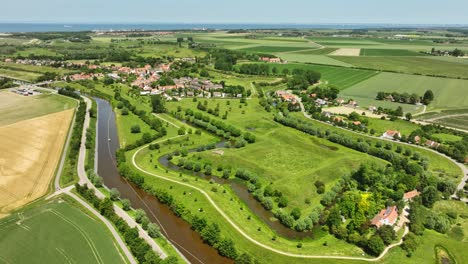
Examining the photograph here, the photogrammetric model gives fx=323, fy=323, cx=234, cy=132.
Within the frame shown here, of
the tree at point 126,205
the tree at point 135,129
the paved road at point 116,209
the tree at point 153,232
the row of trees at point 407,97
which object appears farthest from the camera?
the row of trees at point 407,97

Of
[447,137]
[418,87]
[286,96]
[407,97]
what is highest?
[418,87]

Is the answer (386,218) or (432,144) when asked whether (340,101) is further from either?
(386,218)

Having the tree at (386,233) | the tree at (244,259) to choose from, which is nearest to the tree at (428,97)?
the tree at (386,233)

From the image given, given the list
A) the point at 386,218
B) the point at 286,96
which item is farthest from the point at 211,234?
the point at 286,96

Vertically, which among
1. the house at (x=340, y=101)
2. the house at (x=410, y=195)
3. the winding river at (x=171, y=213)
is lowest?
the winding river at (x=171, y=213)

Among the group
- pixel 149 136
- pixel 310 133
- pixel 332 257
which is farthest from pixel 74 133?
pixel 332 257

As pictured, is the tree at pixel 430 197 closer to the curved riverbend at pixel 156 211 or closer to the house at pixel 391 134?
the house at pixel 391 134
